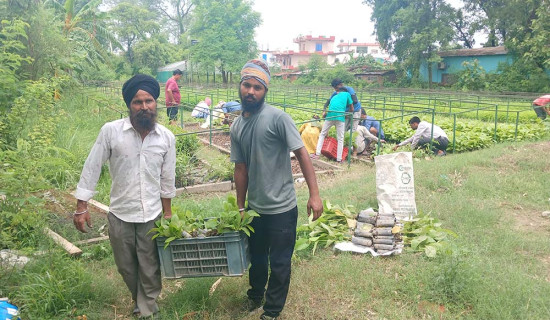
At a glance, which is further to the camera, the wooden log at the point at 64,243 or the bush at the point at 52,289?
the wooden log at the point at 64,243

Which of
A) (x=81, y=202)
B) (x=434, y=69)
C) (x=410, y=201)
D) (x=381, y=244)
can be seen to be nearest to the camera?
(x=81, y=202)

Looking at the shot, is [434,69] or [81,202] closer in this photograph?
[81,202]

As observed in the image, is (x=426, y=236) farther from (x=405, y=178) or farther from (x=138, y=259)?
(x=138, y=259)

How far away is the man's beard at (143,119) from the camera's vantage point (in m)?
3.20

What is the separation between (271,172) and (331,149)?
6.84 m

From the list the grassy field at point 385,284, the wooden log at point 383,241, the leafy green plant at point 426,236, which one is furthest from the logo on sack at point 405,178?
the wooden log at point 383,241

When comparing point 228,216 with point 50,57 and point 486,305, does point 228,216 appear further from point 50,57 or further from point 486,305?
point 50,57

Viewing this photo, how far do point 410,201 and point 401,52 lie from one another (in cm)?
3615

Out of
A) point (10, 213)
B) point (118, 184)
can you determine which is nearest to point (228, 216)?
point (118, 184)

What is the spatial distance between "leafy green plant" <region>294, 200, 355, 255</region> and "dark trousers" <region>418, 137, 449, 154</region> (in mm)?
5220

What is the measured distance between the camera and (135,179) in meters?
3.24

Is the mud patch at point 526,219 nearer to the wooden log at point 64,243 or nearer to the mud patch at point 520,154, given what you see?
the mud patch at point 520,154

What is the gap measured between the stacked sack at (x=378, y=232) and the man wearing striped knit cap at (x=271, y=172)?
160 centimetres

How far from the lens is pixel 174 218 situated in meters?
3.27
